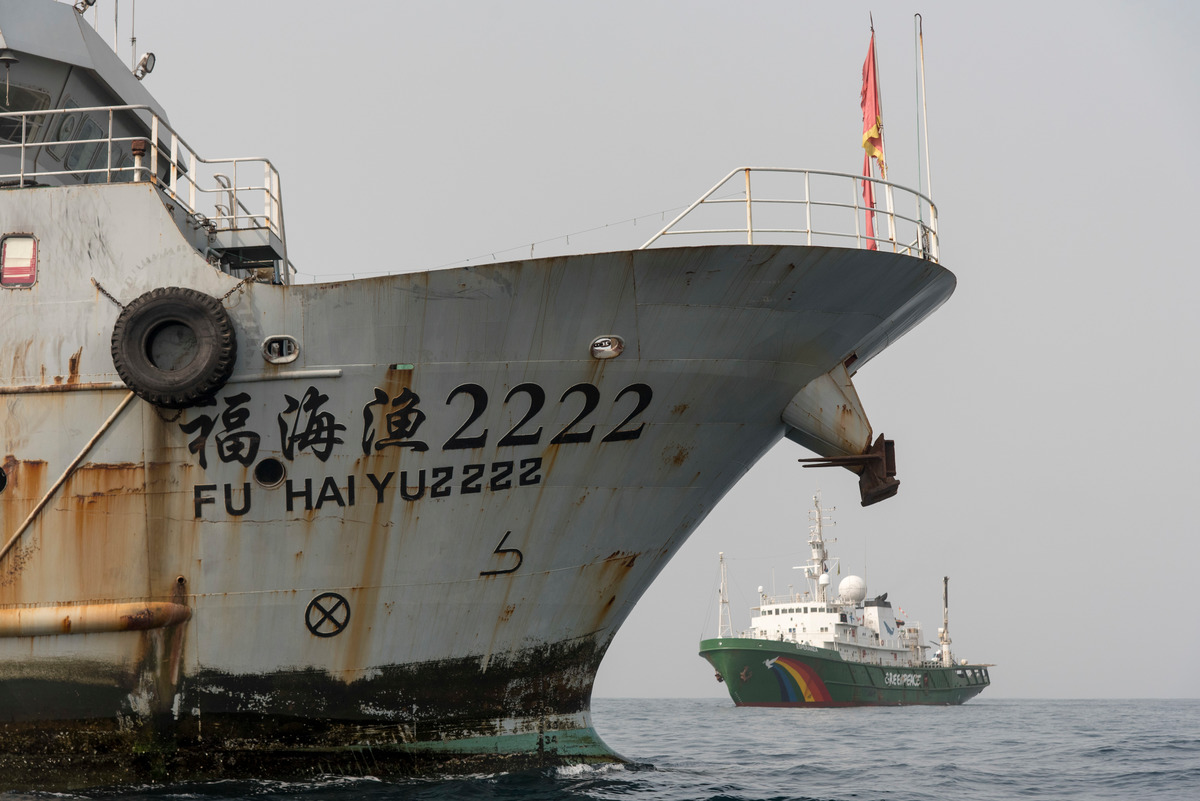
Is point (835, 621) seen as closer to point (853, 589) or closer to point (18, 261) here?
point (853, 589)

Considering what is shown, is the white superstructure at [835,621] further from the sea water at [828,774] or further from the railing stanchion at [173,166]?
the railing stanchion at [173,166]

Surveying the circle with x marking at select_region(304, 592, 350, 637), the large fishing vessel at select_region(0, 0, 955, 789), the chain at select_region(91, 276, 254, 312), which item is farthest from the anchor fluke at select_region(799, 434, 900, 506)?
the chain at select_region(91, 276, 254, 312)

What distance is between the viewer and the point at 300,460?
10.5 metres

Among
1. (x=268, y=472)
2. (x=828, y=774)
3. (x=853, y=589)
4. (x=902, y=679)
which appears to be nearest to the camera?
(x=268, y=472)

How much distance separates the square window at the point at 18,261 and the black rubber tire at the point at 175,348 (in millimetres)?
1280

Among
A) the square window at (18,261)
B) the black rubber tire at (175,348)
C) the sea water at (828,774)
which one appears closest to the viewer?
the black rubber tire at (175,348)

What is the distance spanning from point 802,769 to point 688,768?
7.40 feet

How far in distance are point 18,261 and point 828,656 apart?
160ft

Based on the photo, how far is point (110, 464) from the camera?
1040cm

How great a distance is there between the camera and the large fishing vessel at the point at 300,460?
1040 cm

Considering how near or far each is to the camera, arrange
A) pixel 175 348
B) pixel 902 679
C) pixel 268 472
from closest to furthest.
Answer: pixel 175 348
pixel 268 472
pixel 902 679

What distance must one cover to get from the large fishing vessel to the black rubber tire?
30 millimetres

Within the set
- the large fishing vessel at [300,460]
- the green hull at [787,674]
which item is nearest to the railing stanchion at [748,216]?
the large fishing vessel at [300,460]

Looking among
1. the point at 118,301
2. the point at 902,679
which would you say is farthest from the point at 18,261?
the point at 902,679
